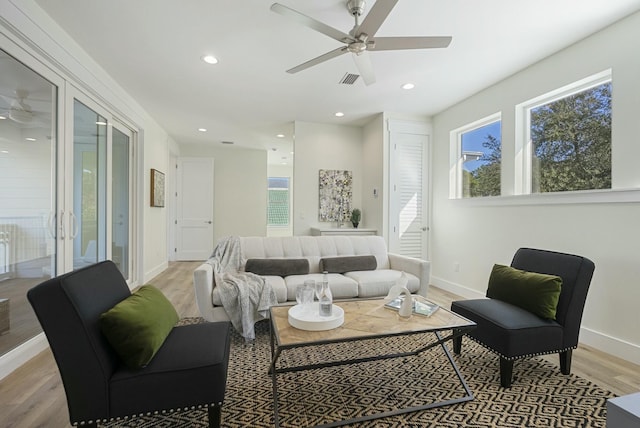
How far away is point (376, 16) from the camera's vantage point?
70.2 inches

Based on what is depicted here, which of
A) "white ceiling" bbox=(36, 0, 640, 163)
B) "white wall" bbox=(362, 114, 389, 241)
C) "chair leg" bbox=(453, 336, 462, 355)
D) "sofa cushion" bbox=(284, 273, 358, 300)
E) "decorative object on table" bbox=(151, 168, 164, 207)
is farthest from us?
"decorative object on table" bbox=(151, 168, 164, 207)

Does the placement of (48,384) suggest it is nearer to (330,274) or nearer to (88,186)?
(88,186)

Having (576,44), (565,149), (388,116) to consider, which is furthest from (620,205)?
(388,116)

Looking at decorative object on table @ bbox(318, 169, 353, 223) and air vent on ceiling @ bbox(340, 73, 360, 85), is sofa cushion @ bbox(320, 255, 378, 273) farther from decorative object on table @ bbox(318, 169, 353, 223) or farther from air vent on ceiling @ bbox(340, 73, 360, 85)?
air vent on ceiling @ bbox(340, 73, 360, 85)

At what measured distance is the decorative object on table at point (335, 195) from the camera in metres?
4.99

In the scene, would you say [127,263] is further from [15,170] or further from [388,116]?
[388,116]

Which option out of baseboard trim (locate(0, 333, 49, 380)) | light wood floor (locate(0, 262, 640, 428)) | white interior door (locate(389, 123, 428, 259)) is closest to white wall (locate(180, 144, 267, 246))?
white interior door (locate(389, 123, 428, 259))

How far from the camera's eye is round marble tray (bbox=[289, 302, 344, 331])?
1667 mm

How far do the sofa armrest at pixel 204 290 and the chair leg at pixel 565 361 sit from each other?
2.64m

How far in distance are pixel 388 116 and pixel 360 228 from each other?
6.01ft

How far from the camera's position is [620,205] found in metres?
2.35

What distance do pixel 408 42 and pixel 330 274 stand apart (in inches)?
86.4

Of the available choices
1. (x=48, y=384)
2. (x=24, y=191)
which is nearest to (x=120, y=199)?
(x=24, y=191)

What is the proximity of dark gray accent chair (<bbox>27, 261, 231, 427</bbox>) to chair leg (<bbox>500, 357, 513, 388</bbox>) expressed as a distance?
170cm
